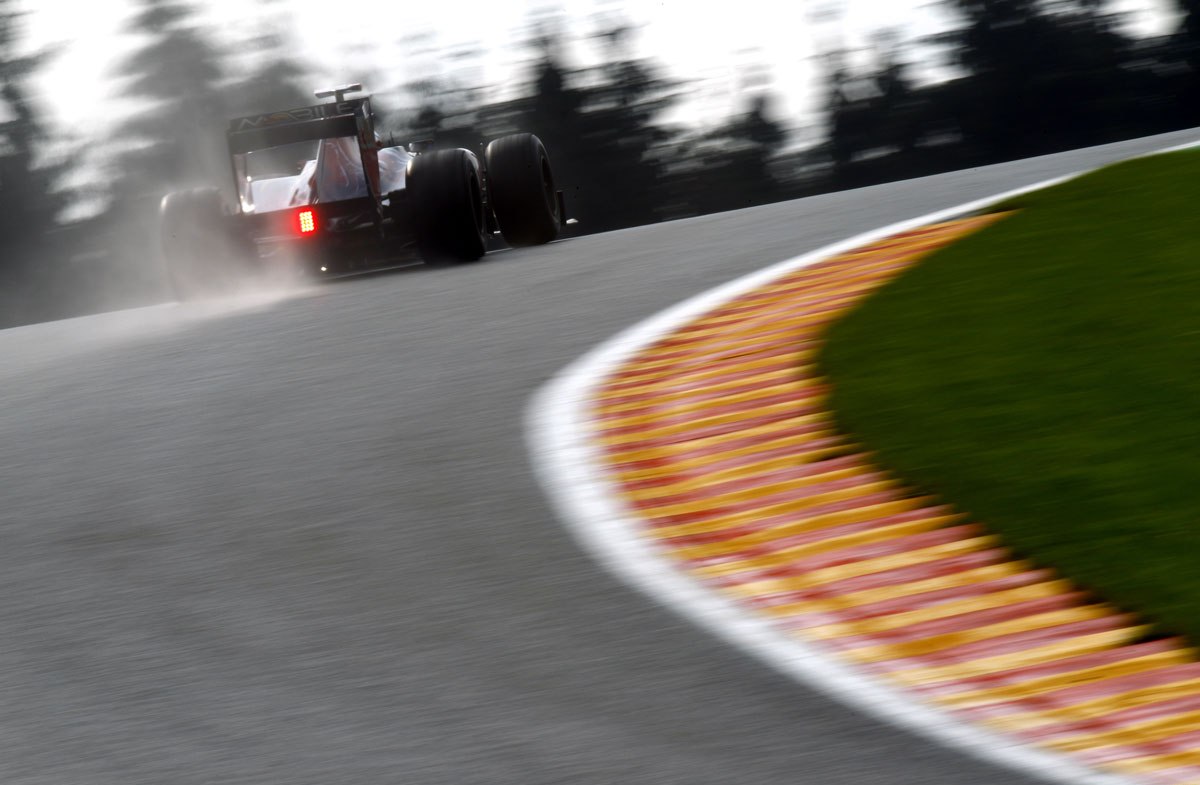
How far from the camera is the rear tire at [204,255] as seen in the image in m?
12.9

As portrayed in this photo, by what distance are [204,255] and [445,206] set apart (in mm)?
2055

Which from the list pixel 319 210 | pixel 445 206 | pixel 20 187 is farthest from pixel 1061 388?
pixel 20 187

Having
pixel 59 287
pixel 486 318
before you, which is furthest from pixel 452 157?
pixel 59 287

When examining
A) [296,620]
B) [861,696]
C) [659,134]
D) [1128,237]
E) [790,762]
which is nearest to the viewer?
[790,762]

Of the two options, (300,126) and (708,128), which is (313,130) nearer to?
(300,126)

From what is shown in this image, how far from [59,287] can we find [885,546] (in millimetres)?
45784

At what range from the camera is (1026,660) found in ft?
12.5

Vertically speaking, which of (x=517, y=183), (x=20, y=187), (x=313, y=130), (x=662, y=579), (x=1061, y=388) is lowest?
(x=662, y=579)

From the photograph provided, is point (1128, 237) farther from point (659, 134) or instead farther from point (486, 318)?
point (659, 134)

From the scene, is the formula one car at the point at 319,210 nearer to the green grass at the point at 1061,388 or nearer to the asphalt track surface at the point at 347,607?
the asphalt track surface at the point at 347,607

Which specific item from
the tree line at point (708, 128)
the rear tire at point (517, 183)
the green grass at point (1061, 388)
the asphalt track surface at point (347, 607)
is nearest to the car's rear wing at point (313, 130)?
the rear tire at point (517, 183)

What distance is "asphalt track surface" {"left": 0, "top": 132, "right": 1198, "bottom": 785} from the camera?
3486mm

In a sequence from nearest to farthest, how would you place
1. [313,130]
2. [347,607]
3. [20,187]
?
[347,607] → [313,130] → [20,187]

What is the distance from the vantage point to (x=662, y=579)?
4.43 meters
